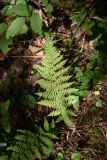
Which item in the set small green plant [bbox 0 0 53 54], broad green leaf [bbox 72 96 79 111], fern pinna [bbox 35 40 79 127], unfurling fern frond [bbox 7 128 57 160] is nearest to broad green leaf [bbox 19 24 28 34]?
small green plant [bbox 0 0 53 54]

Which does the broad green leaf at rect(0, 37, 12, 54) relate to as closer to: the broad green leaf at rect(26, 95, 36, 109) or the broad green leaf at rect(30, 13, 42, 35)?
the broad green leaf at rect(30, 13, 42, 35)

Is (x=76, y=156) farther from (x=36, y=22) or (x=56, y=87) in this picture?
(x=36, y=22)

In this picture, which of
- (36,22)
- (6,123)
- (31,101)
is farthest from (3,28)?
(6,123)

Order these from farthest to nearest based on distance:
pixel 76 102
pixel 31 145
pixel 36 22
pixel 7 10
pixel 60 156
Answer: pixel 7 10, pixel 36 22, pixel 76 102, pixel 60 156, pixel 31 145

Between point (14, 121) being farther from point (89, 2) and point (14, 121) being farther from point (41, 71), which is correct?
point (89, 2)

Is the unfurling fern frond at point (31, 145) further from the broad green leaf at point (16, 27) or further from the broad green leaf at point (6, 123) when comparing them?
the broad green leaf at point (16, 27)

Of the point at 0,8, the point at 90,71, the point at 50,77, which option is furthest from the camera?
the point at 0,8

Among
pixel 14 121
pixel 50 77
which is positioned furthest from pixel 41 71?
pixel 14 121
